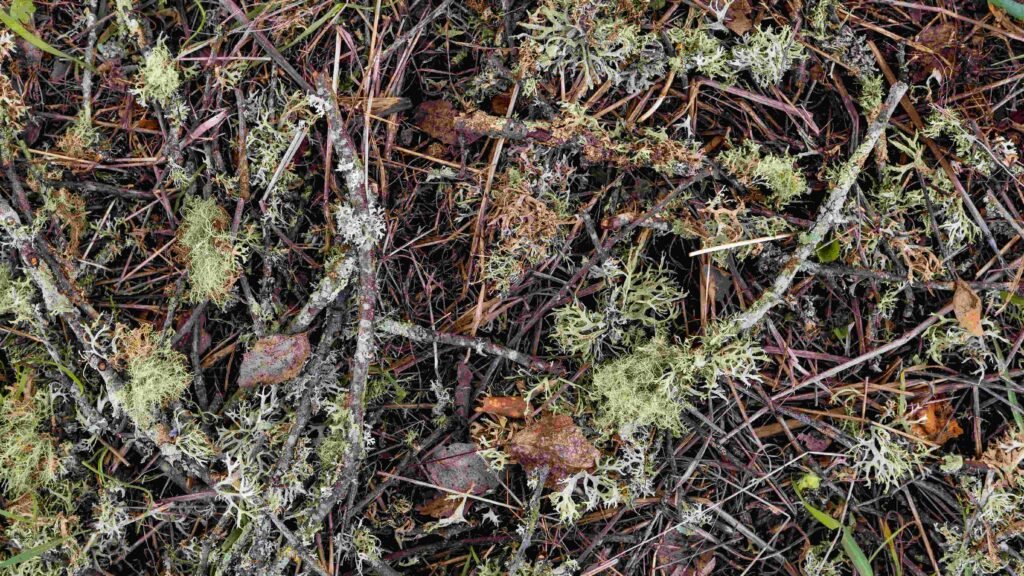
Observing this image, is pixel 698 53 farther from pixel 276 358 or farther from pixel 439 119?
pixel 276 358

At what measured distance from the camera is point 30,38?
234cm

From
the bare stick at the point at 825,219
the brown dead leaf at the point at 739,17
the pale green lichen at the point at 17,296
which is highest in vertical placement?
the brown dead leaf at the point at 739,17

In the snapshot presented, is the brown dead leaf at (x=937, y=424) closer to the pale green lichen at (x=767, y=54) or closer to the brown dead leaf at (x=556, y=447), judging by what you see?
the brown dead leaf at (x=556, y=447)

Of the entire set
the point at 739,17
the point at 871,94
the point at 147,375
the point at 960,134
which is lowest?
the point at 147,375

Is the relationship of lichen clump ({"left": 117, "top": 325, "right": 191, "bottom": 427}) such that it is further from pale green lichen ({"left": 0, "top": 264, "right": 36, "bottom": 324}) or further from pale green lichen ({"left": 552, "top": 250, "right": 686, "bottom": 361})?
pale green lichen ({"left": 552, "top": 250, "right": 686, "bottom": 361})

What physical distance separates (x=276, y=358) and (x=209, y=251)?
1.47 ft

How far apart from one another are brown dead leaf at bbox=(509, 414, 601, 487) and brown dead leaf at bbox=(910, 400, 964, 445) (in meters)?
1.17

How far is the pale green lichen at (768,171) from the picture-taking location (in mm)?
2318

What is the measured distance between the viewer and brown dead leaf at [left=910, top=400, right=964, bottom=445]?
2.41m

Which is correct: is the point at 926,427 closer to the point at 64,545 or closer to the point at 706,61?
the point at 706,61

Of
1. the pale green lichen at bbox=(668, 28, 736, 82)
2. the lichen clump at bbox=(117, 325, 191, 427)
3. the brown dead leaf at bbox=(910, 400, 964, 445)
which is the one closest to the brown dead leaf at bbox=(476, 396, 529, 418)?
the lichen clump at bbox=(117, 325, 191, 427)

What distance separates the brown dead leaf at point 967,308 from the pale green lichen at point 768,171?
0.64m

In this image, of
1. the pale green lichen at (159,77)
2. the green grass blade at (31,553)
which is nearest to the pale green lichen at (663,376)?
the pale green lichen at (159,77)

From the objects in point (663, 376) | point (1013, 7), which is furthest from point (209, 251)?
point (1013, 7)
